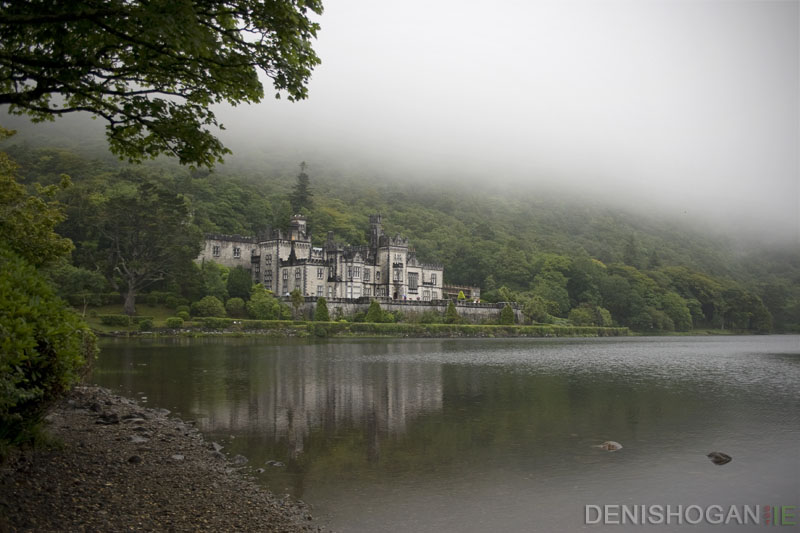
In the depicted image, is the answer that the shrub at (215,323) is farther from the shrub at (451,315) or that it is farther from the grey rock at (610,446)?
the grey rock at (610,446)

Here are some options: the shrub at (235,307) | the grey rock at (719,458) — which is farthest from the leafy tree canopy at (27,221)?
the shrub at (235,307)

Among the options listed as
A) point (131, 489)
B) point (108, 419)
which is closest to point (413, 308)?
point (108, 419)

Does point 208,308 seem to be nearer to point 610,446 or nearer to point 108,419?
point 108,419

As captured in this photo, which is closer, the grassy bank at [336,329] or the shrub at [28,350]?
the shrub at [28,350]

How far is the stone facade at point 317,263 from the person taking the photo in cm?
7981

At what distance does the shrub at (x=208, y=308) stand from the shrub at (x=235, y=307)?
3326 mm

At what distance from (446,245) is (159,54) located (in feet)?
391

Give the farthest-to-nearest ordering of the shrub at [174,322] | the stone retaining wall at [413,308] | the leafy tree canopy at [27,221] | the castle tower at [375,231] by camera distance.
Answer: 1. the castle tower at [375,231]
2. the stone retaining wall at [413,308]
3. the shrub at [174,322]
4. the leafy tree canopy at [27,221]

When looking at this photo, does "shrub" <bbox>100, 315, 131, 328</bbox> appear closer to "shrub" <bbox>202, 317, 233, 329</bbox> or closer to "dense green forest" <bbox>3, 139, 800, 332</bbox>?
"dense green forest" <bbox>3, 139, 800, 332</bbox>

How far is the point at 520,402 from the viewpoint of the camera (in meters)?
22.8

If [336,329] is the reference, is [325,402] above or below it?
above

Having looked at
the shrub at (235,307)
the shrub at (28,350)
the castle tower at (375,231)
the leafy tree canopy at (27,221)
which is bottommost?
the shrub at (235,307)

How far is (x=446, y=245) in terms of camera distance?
5037 inches

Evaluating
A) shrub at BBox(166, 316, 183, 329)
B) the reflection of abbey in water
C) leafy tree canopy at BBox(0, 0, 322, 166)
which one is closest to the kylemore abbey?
shrub at BBox(166, 316, 183, 329)
